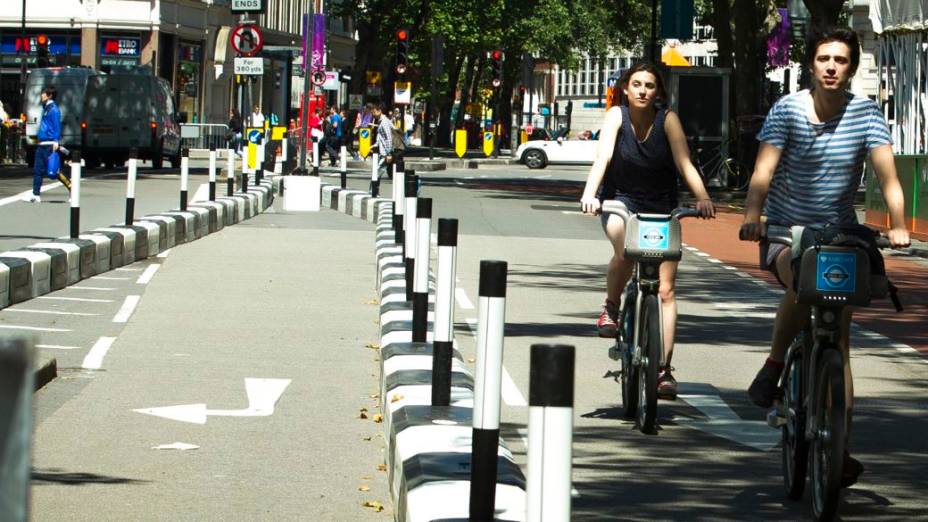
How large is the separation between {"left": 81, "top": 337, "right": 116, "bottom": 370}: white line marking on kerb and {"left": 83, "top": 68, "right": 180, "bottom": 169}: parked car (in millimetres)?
33672

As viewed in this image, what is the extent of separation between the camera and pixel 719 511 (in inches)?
231

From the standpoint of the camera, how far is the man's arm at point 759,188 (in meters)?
6.03

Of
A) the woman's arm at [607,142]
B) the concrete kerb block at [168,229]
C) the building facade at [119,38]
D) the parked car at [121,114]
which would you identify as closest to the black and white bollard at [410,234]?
the woman's arm at [607,142]

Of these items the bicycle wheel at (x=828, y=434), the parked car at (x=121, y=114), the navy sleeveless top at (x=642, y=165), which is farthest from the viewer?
the parked car at (x=121, y=114)

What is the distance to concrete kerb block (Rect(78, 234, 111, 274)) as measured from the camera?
16.7 meters

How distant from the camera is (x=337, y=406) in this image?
8.64m

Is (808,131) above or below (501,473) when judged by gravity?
above

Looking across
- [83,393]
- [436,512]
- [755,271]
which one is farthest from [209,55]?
[436,512]

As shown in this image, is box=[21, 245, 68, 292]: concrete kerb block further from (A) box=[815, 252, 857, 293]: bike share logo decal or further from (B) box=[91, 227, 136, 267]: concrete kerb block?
(A) box=[815, 252, 857, 293]: bike share logo decal

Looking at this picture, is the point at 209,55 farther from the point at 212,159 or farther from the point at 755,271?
the point at 755,271

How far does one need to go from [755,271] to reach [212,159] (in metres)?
9.13

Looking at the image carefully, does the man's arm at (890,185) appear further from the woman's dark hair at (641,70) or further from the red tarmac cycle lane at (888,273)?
the red tarmac cycle lane at (888,273)

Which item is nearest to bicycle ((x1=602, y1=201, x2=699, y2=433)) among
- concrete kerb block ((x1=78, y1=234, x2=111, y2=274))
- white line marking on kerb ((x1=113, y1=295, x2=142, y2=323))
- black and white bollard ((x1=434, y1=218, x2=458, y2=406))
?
black and white bollard ((x1=434, y1=218, x2=458, y2=406))

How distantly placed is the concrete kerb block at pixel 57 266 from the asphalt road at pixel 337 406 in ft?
2.27
